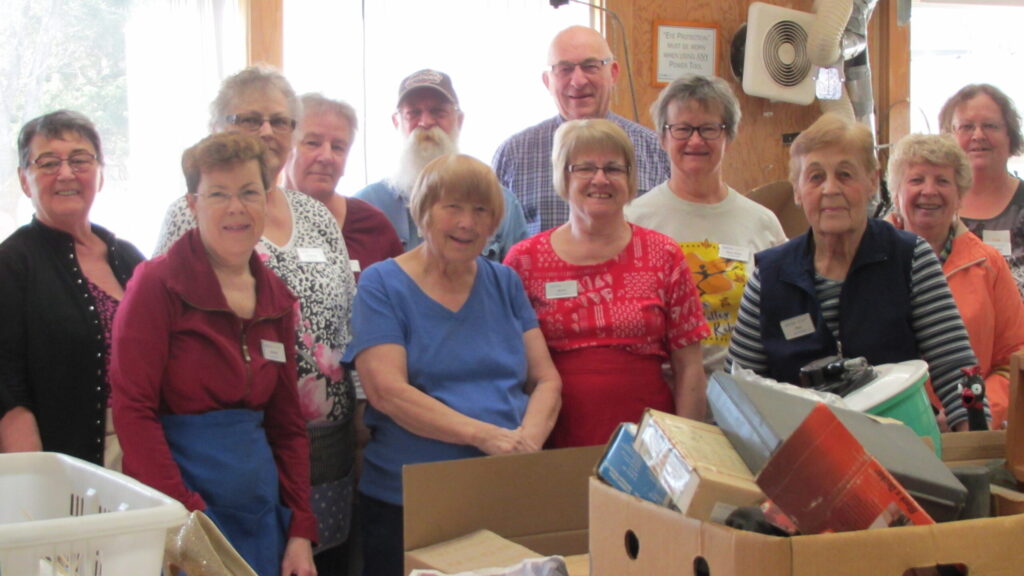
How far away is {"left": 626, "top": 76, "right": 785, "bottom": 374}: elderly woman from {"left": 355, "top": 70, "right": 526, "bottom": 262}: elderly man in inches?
18.5

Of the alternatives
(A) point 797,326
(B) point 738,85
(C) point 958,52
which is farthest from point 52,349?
(C) point 958,52

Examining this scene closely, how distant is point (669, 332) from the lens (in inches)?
89.8

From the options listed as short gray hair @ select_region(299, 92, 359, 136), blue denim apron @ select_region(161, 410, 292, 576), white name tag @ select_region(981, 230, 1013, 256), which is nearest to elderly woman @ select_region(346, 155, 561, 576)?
blue denim apron @ select_region(161, 410, 292, 576)

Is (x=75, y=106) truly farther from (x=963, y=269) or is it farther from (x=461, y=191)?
(x=963, y=269)

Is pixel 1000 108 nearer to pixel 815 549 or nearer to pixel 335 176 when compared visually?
pixel 335 176

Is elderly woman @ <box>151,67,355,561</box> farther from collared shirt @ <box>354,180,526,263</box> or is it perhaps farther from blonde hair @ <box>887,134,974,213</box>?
blonde hair @ <box>887,134,974,213</box>

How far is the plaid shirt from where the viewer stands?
2.95 metres

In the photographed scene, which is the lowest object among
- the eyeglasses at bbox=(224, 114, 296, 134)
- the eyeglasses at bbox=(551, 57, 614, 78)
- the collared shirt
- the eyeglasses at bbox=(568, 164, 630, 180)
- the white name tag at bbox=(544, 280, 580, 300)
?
the white name tag at bbox=(544, 280, 580, 300)

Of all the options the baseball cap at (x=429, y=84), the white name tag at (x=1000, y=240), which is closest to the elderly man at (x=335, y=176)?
the baseball cap at (x=429, y=84)

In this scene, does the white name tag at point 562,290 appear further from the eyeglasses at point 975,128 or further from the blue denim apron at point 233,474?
the eyeglasses at point 975,128

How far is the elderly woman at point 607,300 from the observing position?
7.25 feet

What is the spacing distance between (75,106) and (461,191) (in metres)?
2.30

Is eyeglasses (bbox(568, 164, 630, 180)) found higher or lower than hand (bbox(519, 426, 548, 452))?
higher

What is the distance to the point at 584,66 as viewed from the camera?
306 centimetres
